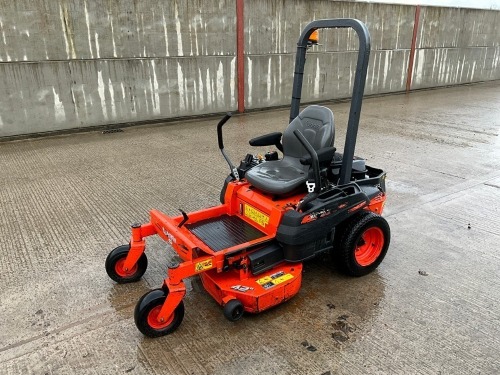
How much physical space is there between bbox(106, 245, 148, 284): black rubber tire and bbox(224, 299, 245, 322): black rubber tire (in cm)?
88

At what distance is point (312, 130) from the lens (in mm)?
3084

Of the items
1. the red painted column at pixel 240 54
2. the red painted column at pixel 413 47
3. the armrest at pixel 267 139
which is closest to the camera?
the armrest at pixel 267 139

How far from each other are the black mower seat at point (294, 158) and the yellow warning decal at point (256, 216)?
0.18m

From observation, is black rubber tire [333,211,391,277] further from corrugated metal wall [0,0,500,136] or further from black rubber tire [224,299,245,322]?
corrugated metal wall [0,0,500,136]

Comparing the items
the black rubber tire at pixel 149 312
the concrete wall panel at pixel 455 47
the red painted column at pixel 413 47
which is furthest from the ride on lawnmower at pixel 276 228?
the concrete wall panel at pixel 455 47

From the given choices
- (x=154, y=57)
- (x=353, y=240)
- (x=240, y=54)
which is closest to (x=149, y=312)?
(x=353, y=240)

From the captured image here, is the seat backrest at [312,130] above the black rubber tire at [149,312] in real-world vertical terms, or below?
above

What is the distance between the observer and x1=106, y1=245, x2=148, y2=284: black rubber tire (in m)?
2.84

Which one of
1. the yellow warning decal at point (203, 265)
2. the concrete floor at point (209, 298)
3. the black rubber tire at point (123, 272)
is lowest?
the concrete floor at point (209, 298)

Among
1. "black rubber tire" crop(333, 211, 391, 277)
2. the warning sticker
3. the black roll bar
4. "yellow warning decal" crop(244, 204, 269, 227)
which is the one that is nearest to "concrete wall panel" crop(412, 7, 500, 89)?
the black roll bar

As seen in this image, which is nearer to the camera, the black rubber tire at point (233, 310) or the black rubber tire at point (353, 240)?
the black rubber tire at point (233, 310)

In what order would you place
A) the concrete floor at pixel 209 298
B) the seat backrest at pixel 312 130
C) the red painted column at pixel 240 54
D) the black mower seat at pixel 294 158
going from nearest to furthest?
the concrete floor at pixel 209 298
the black mower seat at pixel 294 158
the seat backrest at pixel 312 130
the red painted column at pixel 240 54

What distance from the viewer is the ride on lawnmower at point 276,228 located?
2.42 meters

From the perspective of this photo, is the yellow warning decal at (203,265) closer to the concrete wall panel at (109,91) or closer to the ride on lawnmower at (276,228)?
the ride on lawnmower at (276,228)
